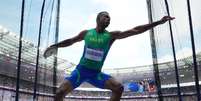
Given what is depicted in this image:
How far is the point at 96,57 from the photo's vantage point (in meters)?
4.62

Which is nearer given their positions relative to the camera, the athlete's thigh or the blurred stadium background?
the athlete's thigh

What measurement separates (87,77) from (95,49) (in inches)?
16.0

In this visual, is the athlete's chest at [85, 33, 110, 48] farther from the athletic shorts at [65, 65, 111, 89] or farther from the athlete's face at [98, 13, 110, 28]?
the athletic shorts at [65, 65, 111, 89]

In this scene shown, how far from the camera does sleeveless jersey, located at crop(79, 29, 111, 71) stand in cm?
464

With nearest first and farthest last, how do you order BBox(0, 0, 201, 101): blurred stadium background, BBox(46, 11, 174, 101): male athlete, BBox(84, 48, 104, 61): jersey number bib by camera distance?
BBox(46, 11, 174, 101): male athlete < BBox(84, 48, 104, 61): jersey number bib < BBox(0, 0, 201, 101): blurred stadium background

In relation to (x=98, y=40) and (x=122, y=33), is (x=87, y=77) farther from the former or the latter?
(x=122, y=33)

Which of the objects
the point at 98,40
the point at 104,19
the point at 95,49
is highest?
the point at 104,19

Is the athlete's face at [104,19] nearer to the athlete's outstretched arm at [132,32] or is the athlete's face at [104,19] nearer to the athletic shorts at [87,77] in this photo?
the athlete's outstretched arm at [132,32]

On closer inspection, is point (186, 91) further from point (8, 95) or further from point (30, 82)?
point (8, 95)

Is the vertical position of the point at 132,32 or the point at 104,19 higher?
the point at 104,19

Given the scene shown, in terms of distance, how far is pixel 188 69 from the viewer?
Result: 132 feet

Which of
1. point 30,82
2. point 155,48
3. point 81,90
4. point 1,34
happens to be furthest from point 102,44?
point 81,90

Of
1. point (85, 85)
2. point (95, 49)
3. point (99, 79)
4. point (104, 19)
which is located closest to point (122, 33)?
point (104, 19)

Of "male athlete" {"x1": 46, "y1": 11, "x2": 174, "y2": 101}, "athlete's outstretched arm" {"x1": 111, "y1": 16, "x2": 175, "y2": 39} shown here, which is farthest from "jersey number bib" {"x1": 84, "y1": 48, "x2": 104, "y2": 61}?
"athlete's outstretched arm" {"x1": 111, "y1": 16, "x2": 175, "y2": 39}
